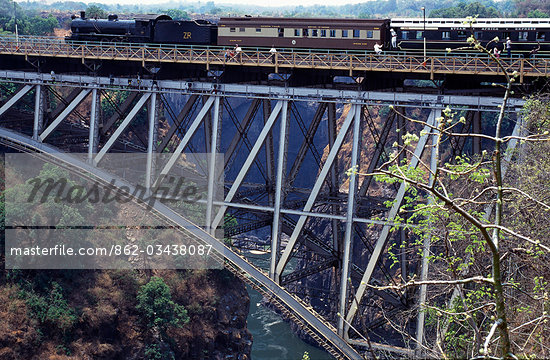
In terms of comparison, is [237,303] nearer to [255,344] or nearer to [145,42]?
[255,344]

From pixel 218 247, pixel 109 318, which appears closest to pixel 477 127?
pixel 218 247

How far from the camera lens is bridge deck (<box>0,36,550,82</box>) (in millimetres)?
28609

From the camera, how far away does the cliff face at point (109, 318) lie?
50.2 m

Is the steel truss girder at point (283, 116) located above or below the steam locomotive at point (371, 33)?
below

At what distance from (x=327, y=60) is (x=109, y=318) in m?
30.0

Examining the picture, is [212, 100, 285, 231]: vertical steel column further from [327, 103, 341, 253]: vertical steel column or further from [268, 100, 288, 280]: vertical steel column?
[327, 103, 341, 253]: vertical steel column

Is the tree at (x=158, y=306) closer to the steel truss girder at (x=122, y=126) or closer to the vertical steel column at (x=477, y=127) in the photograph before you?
the steel truss girder at (x=122, y=126)

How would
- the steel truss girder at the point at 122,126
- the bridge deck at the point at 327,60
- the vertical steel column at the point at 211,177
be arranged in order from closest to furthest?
the bridge deck at the point at 327,60 < the vertical steel column at the point at 211,177 < the steel truss girder at the point at 122,126

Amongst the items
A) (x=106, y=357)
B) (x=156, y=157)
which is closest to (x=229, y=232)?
(x=156, y=157)

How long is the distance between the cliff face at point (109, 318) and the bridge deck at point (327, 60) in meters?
19.7

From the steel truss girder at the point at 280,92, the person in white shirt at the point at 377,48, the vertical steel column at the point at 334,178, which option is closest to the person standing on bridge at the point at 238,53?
the steel truss girder at the point at 280,92

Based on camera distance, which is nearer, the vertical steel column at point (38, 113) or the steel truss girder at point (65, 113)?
the steel truss girder at point (65, 113)

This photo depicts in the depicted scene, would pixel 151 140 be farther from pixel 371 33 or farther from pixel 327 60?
pixel 371 33

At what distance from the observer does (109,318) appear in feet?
177
